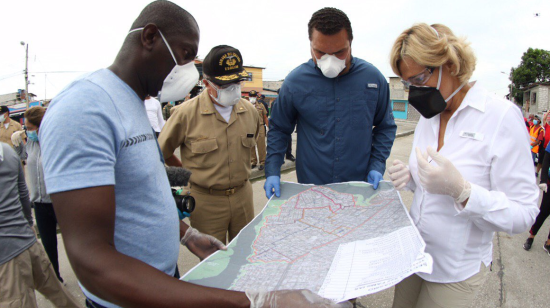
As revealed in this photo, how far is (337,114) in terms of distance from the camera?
2291 millimetres

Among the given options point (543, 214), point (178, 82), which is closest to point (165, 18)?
point (178, 82)

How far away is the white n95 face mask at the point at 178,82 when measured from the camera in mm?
1164

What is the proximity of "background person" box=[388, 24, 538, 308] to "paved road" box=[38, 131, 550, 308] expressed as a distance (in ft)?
5.17

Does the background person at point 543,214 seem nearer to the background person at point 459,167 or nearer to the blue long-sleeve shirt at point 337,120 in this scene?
the blue long-sleeve shirt at point 337,120

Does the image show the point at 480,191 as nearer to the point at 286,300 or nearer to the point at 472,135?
the point at 472,135

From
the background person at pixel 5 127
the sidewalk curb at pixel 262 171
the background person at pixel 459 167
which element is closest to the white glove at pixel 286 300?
the background person at pixel 459 167

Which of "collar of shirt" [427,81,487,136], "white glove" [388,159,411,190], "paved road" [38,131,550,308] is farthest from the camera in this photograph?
"paved road" [38,131,550,308]

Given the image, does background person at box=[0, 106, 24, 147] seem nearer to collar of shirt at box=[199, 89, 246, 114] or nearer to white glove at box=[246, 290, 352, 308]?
collar of shirt at box=[199, 89, 246, 114]

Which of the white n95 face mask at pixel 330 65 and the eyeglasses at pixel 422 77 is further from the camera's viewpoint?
the white n95 face mask at pixel 330 65

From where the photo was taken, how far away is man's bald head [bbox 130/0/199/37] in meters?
1.03

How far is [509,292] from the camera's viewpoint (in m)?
2.98

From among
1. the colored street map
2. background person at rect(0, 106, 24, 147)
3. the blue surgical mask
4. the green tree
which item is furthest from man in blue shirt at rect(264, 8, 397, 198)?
the green tree

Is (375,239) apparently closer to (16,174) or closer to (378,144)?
(378,144)

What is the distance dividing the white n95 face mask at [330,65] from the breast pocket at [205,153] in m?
1.07
